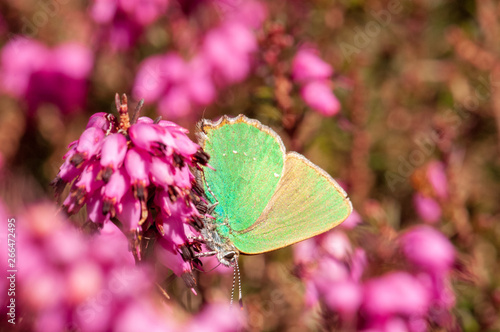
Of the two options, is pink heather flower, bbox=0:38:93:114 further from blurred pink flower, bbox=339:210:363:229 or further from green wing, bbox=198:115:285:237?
blurred pink flower, bbox=339:210:363:229

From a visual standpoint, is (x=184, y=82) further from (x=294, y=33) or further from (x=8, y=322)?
(x=8, y=322)

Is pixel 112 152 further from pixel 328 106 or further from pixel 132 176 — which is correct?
pixel 328 106

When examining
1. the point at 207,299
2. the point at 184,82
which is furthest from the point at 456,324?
the point at 184,82

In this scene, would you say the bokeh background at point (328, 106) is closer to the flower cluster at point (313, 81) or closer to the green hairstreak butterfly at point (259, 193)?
the flower cluster at point (313, 81)

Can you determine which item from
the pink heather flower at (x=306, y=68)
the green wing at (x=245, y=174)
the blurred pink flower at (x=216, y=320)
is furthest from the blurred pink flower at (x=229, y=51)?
the blurred pink flower at (x=216, y=320)

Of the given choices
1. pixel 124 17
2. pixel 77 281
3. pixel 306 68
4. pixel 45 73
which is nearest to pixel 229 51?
pixel 124 17

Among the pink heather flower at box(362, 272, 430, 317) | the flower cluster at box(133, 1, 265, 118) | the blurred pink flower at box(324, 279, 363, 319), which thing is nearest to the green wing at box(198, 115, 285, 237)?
the blurred pink flower at box(324, 279, 363, 319)
